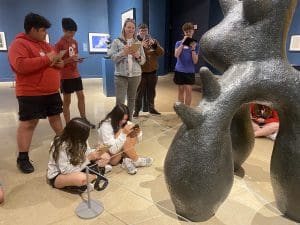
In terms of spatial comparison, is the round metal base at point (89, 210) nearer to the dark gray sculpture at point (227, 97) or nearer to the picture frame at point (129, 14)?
the dark gray sculpture at point (227, 97)

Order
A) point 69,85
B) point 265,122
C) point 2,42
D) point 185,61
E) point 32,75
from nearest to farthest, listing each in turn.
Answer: point 32,75 < point 69,85 < point 265,122 < point 185,61 < point 2,42

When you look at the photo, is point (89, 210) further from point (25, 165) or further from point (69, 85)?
point (69, 85)

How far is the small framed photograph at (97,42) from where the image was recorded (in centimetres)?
807

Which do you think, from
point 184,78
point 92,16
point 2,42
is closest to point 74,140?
point 184,78

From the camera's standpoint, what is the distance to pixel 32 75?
2.42 m

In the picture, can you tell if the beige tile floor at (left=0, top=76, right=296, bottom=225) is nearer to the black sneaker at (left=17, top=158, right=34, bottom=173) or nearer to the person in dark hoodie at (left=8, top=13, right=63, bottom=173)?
the black sneaker at (left=17, top=158, right=34, bottom=173)

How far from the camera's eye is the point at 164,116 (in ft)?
14.4

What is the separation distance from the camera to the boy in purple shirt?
3.75m

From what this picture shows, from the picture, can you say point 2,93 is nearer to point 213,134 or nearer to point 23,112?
point 23,112

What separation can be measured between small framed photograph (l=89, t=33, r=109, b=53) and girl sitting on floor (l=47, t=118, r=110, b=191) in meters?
6.31

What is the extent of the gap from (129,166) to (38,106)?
0.96m

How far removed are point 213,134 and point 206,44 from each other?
21.9 inches

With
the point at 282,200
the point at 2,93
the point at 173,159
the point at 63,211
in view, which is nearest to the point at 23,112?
the point at 63,211

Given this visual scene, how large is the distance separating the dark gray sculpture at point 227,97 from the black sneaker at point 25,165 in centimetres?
153
